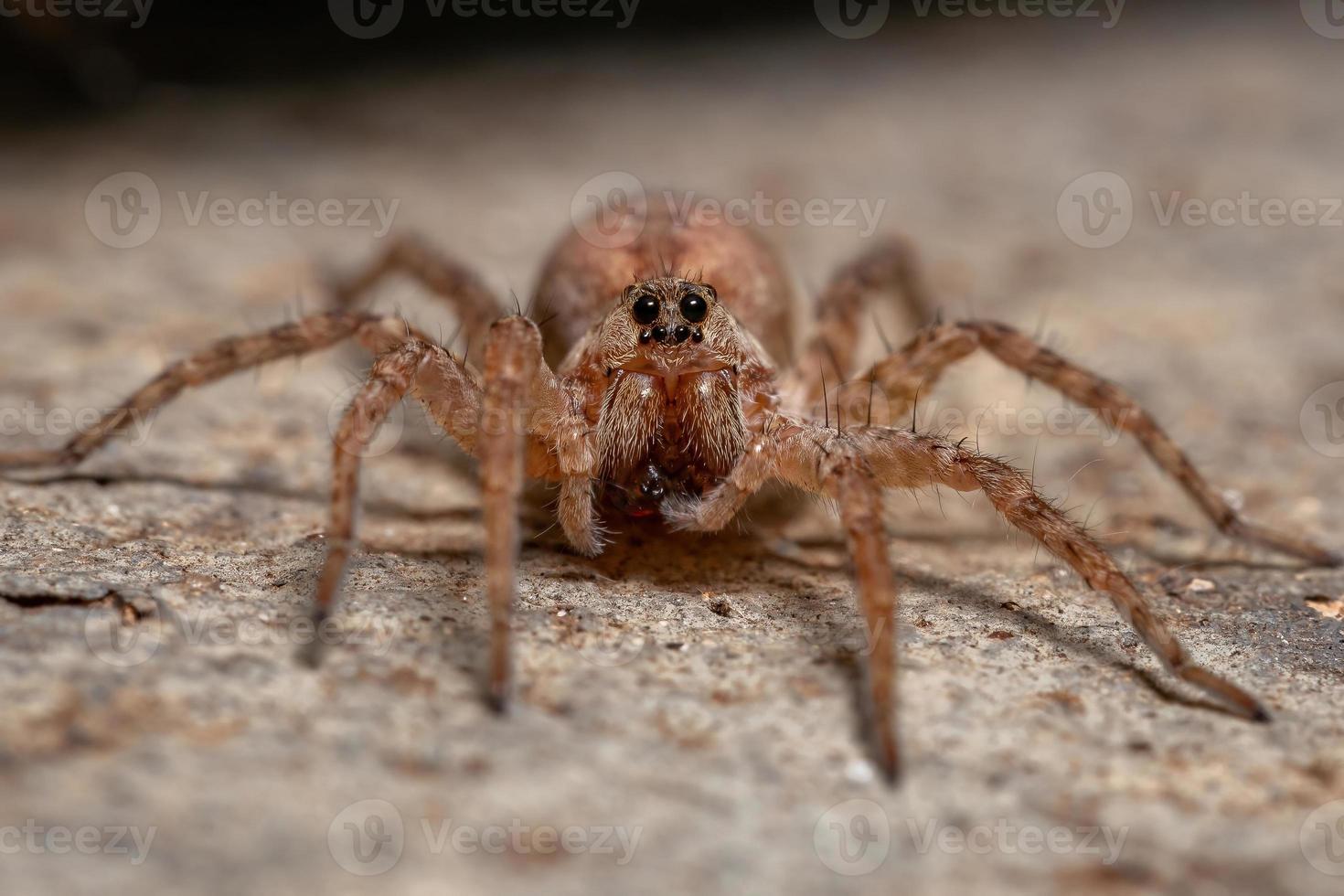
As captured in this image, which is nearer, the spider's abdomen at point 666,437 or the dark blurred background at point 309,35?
the spider's abdomen at point 666,437

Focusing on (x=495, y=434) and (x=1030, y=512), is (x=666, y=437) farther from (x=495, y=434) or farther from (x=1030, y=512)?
(x=1030, y=512)

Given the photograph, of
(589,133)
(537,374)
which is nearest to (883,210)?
(589,133)

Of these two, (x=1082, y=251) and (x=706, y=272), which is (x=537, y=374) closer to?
(x=706, y=272)

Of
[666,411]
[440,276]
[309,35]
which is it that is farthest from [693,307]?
[309,35]

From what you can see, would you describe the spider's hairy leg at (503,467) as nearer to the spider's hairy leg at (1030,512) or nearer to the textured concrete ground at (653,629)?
the textured concrete ground at (653,629)

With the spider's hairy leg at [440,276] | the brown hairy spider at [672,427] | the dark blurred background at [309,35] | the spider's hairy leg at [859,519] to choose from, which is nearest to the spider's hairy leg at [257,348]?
the brown hairy spider at [672,427]

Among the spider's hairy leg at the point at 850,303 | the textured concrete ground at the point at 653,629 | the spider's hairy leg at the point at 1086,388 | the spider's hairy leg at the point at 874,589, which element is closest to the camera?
the textured concrete ground at the point at 653,629

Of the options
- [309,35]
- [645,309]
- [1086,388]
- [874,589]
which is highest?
[309,35]

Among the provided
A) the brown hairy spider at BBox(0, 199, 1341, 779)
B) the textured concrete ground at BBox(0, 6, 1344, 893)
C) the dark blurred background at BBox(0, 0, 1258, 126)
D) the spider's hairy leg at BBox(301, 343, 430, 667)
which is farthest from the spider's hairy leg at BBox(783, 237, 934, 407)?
the dark blurred background at BBox(0, 0, 1258, 126)
